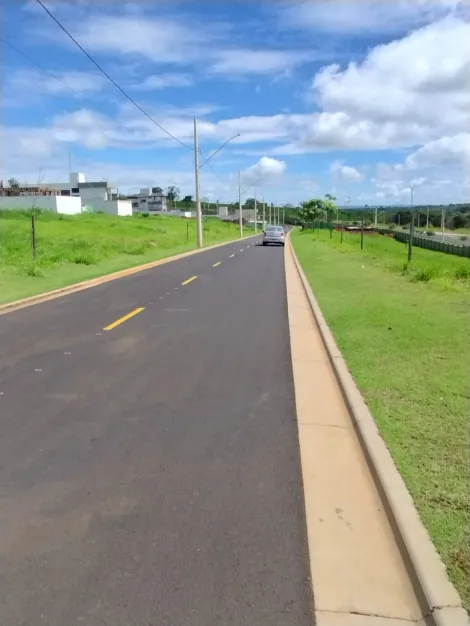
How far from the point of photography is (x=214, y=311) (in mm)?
12508

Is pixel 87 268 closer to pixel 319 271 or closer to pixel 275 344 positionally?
pixel 319 271

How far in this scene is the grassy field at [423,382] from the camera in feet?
12.2

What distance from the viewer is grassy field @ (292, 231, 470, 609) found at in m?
3.72

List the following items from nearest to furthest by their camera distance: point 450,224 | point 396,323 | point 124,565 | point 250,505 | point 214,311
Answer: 1. point 124,565
2. point 250,505
3. point 396,323
4. point 214,311
5. point 450,224

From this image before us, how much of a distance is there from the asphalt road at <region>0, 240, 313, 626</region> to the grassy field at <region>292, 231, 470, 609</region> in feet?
2.67

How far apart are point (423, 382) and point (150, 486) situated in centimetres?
348

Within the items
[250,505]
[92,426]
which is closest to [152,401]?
[92,426]

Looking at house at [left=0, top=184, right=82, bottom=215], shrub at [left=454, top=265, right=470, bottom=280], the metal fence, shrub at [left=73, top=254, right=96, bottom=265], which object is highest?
house at [left=0, top=184, right=82, bottom=215]

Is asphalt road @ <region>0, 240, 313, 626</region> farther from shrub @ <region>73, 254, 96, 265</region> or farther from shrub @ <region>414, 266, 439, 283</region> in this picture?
shrub @ <region>73, 254, 96, 265</region>

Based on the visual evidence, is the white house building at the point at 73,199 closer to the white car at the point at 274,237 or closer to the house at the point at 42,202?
the house at the point at 42,202

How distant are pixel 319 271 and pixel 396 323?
12040mm

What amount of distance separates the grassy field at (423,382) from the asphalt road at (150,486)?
2.67 ft

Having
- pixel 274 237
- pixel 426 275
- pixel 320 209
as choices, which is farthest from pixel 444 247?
pixel 320 209

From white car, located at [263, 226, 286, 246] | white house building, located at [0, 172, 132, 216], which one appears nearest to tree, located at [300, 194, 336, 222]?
white house building, located at [0, 172, 132, 216]
